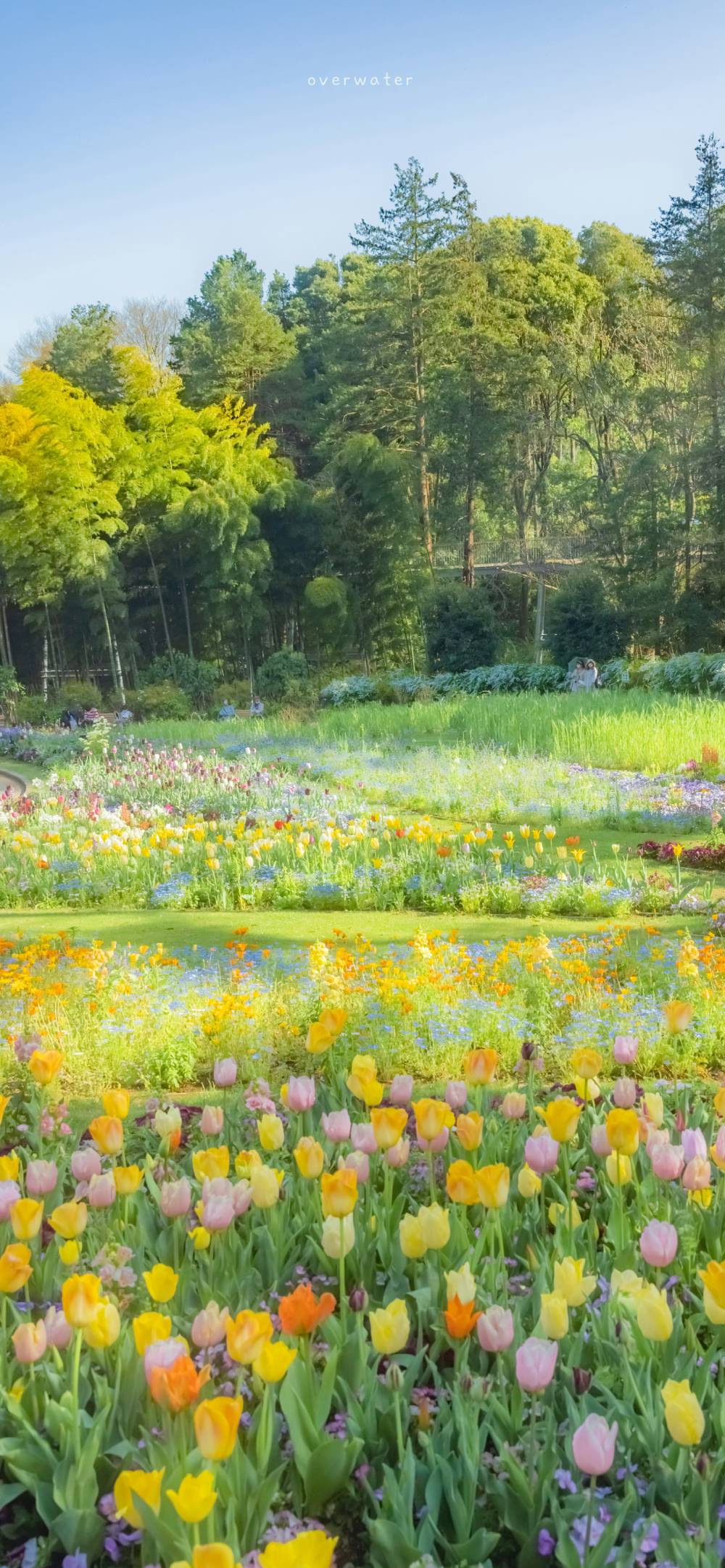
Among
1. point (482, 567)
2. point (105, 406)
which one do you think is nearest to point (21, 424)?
point (105, 406)

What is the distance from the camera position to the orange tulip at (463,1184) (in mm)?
1856

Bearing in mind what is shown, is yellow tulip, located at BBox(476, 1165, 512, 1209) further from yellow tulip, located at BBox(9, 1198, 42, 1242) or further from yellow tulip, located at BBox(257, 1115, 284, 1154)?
yellow tulip, located at BBox(9, 1198, 42, 1242)

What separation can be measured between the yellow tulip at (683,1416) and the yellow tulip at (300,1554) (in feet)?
1.38

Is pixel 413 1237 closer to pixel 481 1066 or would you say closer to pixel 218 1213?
pixel 218 1213

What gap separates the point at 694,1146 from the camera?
209 cm

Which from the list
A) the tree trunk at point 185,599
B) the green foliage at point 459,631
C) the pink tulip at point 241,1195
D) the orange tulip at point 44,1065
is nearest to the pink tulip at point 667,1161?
the pink tulip at point 241,1195

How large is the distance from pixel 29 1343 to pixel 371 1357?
0.61 m

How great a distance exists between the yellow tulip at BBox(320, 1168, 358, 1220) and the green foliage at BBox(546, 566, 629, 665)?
1943 centimetres

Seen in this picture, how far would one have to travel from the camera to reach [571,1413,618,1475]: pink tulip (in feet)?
4.14

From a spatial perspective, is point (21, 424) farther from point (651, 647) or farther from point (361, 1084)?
point (361, 1084)

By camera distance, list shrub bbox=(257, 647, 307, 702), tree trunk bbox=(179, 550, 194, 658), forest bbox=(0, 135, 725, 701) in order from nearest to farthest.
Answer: forest bbox=(0, 135, 725, 701) < shrub bbox=(257, 647, 307, 702) < tree trunk bbox=(179, 550, 194, 658)

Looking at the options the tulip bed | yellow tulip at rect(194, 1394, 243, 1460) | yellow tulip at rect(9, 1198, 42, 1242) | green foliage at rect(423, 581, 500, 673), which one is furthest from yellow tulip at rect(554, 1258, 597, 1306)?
green foliage at rect(423, 581, 500, 673)

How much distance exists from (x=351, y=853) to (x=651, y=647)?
1596 centimetres

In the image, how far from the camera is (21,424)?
75.6ft
